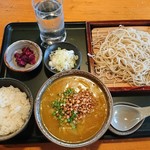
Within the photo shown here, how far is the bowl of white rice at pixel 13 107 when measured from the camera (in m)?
1.31

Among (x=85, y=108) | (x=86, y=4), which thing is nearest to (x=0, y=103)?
(x=85, y=108)

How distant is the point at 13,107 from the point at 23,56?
1.29 feet

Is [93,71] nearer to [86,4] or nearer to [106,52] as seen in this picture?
[106,52]

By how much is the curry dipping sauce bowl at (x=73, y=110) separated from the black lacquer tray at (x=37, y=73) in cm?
13

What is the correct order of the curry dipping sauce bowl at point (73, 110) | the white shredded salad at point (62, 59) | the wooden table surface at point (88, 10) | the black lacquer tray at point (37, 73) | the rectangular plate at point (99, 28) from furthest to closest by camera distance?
the wooden table surface at point (88, 10)
the rectangular plate at point (99, 28)
the white shredded salad at point (62, 59)
the black lacquer tray at point (37, 73)
the curry dipping sauce bowl at point (73, 110)

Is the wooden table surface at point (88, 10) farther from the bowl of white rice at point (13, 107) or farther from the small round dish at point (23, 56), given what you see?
the bowl of white rice at point (13, 107)

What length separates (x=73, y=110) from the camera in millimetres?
1344

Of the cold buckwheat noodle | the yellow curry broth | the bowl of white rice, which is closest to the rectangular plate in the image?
the cold buckwheat noodle

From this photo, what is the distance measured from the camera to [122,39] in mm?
1776

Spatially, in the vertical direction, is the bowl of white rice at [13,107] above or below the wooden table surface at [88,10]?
below

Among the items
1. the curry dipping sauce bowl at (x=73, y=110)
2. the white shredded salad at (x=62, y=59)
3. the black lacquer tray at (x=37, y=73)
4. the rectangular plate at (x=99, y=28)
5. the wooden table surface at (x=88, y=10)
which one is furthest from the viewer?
the wooden table surface at (x=88, y=10)

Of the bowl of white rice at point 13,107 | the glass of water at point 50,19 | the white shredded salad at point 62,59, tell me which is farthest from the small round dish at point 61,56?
the bowl of white rice at point 13,107

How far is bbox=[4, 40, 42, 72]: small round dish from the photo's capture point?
5.26 ft

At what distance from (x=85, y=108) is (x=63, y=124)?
0.16 metres
